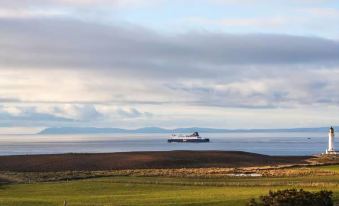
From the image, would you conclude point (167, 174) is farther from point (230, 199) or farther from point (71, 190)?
point (230, 199)

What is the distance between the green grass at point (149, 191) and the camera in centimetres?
4700

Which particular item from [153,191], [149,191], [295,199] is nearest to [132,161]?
[149,191]

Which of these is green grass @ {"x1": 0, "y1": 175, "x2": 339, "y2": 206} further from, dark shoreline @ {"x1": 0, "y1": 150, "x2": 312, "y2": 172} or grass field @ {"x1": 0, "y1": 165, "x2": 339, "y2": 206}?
dark shoreline @ {"x1": 0, "y1": 150, "x2": 312, "y2": 172}

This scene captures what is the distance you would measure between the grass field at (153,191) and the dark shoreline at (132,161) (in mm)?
36927

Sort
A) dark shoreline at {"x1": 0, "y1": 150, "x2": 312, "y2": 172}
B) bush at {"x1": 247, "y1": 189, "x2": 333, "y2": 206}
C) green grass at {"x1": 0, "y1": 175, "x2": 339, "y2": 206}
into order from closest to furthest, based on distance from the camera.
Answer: bush at {"x1": 247, "y1": 189, "x2": 333, "y2": 206}, green grass at {"x1": 0, "y1": 175, "x2": 339, "y2": 206}, dark shoreline at {"x1": 0, "y1": 150, "x2": 312, "y2": 172}

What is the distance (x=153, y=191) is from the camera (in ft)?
189

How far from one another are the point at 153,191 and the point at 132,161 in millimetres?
61476

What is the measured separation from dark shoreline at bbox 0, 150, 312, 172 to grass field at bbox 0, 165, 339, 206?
36.9 meters

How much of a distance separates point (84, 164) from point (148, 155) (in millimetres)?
18189

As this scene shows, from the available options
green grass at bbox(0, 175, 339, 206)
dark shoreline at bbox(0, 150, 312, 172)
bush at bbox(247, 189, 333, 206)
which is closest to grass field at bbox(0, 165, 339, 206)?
green grass at bbox(0, 175, 339, 206)

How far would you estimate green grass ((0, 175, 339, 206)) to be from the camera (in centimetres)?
4700

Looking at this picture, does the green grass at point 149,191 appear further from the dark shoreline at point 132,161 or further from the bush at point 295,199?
the dark shoreline at point 132,161

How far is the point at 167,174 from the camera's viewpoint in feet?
265

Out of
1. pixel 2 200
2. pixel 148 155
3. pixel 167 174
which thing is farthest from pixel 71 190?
pixel 148 155
